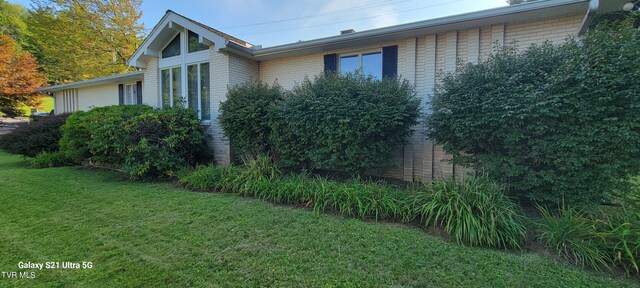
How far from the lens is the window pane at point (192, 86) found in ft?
28.7

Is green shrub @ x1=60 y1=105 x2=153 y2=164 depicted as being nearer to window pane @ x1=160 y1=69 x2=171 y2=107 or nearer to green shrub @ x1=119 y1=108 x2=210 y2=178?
green shrub @ x1=119 y1=108 x2=210 y2=178

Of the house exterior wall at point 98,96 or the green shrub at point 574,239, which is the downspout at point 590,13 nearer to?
Result: the green shrub at point 574,239

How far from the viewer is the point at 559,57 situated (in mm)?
4023

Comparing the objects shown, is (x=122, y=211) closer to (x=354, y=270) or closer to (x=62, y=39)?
(x=354, y=270)

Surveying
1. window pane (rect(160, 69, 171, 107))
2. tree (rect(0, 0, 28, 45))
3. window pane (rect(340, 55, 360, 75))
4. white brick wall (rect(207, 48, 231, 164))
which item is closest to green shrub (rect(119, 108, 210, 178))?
white brick wall (rect(207, 48, 231, 164))

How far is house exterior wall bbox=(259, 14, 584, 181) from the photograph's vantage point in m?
5.37

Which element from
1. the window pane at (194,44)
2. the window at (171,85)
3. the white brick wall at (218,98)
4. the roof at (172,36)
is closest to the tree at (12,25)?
the roof at (172,36)

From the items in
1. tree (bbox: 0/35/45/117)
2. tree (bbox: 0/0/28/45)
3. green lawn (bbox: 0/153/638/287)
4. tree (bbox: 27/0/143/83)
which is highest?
tree (bbox: 0/0/28/45)

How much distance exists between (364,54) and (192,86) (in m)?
5.64

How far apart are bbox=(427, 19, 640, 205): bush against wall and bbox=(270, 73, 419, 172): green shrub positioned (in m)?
0.94

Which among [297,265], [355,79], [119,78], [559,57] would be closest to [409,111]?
Result: [355,79]

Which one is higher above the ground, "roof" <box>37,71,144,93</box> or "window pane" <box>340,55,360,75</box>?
"roof" <box>37,71,144,93</box>

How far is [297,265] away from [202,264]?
0.98 m

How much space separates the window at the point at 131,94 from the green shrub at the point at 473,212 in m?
13.7
